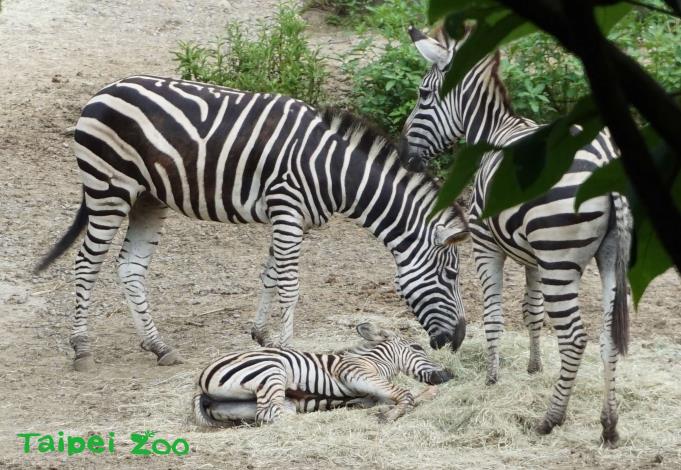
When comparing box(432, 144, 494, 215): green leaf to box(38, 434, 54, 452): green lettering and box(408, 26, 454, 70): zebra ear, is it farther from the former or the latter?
box(408, 26, 454, 70): zebra ear

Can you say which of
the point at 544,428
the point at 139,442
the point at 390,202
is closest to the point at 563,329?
the point at 544,428

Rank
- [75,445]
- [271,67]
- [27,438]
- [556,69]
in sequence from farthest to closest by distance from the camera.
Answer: [271,67] → [556,69] → [27,438] → [75,445]

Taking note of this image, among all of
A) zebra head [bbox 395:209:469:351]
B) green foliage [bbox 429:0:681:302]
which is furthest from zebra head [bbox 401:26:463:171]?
green foliage [bbox 429:0:681:302]

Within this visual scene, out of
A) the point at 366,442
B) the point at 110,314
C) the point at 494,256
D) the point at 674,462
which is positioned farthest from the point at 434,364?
the point at 110,314

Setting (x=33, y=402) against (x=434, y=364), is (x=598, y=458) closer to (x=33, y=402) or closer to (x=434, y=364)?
(x=434, y=364)

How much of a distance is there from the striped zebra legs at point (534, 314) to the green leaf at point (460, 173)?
5490 millimetres

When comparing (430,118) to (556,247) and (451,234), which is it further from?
(556,247)

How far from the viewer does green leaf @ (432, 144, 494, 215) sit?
81cm

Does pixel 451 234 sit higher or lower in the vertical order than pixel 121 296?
higher

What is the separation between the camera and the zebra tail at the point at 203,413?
5664 mm

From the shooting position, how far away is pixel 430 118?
22.3 feet

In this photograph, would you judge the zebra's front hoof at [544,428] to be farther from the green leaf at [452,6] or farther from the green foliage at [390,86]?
the green foliage at [390,86]

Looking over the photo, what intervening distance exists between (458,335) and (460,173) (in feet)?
19.1

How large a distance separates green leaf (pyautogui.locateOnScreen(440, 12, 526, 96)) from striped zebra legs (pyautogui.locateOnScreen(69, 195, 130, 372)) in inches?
241
